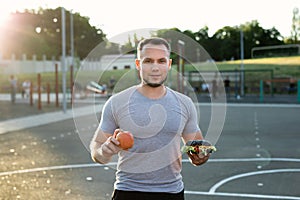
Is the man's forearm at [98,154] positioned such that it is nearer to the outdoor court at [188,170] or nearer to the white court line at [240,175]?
the outdoor court at [188,170]

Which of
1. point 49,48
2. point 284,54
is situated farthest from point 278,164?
point 49,48

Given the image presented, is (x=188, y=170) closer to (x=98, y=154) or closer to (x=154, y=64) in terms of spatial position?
(x=98, y=154)

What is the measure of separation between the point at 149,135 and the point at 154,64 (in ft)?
1.51

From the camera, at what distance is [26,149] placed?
1156 centimetres

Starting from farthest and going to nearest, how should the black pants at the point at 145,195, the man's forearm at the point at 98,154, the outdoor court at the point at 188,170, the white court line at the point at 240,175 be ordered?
1. the white court line at the point at 240,175
2. the outdoor court at the point at 188,170
3. the black pants at the point at 145,195
4. the man's forearm at the point at 98,154

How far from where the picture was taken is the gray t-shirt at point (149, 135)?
2.92 metres

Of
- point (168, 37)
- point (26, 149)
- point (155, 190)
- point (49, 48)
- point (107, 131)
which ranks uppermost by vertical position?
point (49, 48)

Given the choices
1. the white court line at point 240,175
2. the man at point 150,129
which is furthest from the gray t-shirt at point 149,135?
the white court line at point 240,175

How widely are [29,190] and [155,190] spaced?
15.5ft

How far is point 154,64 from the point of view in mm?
2859

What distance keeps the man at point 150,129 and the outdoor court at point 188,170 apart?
108 centimetres

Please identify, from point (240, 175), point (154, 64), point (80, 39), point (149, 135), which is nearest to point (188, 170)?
point (240, 175)

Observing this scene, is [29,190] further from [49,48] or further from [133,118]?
[49,48]

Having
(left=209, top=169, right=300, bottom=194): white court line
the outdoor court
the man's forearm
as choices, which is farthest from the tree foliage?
the man's forearm
